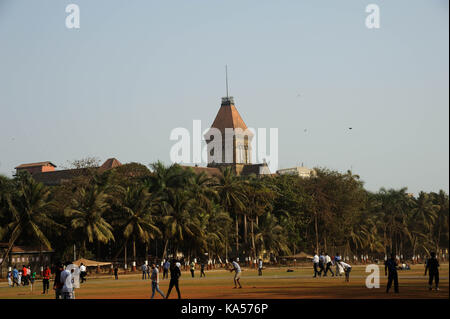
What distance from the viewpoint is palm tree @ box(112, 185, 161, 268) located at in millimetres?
63625

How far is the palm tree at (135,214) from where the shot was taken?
63.6 m

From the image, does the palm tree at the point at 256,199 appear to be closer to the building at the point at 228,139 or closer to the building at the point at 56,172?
the building at the point at 56,172

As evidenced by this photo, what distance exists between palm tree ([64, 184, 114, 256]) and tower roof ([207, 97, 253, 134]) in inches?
3455

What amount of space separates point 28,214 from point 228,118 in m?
93.4

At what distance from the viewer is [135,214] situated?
6369 cm

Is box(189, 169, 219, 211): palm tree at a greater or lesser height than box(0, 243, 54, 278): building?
greater

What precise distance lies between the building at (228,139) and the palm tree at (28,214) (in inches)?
3293

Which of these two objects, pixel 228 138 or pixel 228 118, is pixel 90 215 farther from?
pixel 228 118

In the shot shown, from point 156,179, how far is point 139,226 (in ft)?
29.6

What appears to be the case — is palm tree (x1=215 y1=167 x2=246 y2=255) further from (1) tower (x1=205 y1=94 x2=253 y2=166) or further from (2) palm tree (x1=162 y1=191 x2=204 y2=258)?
(1) tower (x1=205 y1=94 x2=253 y2=166)

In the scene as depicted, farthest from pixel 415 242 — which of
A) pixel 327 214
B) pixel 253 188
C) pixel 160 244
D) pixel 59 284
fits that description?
pixel 59 284

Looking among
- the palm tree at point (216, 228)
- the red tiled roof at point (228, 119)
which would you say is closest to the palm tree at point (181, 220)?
the palm tree at point (216, 228)

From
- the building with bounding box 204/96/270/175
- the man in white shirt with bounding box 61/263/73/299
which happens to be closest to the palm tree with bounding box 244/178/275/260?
the man in white shirt with bounding box 61/263/73/299
